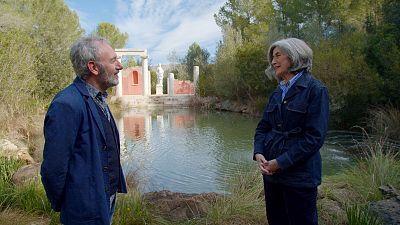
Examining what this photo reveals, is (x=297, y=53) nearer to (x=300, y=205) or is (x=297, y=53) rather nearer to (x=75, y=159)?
(x=300, y=205)

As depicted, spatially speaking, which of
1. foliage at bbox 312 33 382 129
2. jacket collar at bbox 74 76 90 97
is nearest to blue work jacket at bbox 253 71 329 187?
jacket collar at bbox 74 76 90 97

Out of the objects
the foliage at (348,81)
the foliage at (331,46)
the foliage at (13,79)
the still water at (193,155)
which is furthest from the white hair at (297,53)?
the foliage at (348,81)

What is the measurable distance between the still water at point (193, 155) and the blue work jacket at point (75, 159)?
12.0 feet

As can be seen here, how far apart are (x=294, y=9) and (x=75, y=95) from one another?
2680 cm

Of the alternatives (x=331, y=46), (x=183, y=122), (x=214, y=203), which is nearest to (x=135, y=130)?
(x=183, y=122)

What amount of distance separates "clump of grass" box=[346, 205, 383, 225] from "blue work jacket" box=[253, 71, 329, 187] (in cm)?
77

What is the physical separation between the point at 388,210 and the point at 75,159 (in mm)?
2355

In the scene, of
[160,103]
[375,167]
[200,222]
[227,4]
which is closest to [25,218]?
[200,222]

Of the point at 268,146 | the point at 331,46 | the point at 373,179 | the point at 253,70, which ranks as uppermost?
the point at 331,46

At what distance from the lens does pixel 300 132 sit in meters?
2.06

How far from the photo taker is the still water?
6.12 metres

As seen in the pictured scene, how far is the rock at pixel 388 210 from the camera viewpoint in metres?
2.64

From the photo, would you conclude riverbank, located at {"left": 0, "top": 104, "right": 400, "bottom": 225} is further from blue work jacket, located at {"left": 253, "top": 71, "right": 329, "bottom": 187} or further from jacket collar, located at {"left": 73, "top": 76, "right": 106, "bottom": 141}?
jacket collar, located at {"left": 73, "top": 76, "right": 106, "bottom": 141}

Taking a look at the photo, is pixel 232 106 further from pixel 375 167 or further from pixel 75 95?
pixel 75 95
